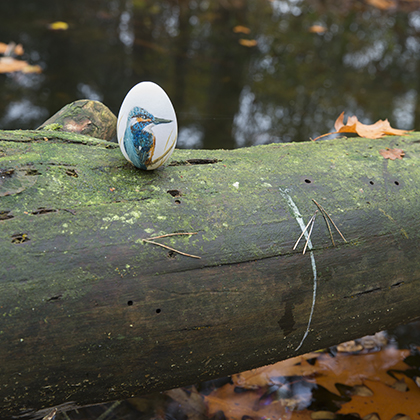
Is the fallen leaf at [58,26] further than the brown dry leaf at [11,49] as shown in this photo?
Yes

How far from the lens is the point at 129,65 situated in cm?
512

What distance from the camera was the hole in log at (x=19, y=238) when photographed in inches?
51.0

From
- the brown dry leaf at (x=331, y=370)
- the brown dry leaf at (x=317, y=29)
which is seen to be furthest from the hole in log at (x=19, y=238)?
the brown dry leaf at (x=317, y=29)

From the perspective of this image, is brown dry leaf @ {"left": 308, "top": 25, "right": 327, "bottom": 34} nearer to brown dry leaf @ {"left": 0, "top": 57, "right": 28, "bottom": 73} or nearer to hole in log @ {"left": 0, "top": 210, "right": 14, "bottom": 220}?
brown dry leaf @ {"left": 0, "top": 57, "right": 28, "bottom": 73}

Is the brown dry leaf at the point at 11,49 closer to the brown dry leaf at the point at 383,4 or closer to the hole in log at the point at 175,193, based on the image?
the hole in log at the point at 175,193

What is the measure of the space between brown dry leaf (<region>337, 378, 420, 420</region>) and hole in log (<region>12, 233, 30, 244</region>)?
1722mm

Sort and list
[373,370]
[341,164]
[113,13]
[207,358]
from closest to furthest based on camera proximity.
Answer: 1. [207,358]
2. [341,164]
3. [373,370]
4. [113,13]

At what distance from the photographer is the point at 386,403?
83.0 inches

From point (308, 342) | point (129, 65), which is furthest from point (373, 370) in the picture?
point (129, 65)

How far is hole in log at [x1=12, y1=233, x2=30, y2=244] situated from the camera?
1.29m

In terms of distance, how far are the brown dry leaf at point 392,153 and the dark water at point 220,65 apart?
215 centimetres

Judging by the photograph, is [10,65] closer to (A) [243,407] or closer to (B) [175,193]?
(B) [175,193]

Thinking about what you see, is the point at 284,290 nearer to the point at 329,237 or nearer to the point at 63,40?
the point at 329,237

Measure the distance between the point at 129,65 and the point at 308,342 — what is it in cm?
438
